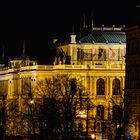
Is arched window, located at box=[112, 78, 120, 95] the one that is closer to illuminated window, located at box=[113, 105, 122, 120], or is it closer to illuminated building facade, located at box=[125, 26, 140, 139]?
illuminated building facade, located at box=[125, 26, 140, 139]

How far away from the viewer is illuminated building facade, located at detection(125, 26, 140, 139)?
469ft

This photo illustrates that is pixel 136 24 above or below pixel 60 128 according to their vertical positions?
above

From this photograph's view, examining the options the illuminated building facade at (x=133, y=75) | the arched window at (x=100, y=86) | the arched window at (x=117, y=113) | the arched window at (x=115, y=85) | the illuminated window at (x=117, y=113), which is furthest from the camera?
the arched window at (x=100, y=86)

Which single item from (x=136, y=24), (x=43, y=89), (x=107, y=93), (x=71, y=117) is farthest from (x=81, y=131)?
(x=107, y=93)

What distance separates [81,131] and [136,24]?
529 inches

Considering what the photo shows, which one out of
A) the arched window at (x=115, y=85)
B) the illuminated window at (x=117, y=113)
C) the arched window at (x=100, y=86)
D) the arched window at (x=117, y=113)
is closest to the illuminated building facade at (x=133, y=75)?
the illuminated window at (x=117, y=113)

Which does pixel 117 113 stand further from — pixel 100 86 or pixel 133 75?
pixel 100 86

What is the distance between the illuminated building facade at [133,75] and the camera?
469ft

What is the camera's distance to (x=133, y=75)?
148 metres

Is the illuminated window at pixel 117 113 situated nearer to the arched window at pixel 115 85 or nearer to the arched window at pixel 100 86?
the arched window at pixel 115 85

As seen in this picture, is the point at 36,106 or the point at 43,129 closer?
the point at 43,129

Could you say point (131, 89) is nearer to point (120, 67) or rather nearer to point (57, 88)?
point (57, 88)

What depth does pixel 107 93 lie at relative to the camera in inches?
7539

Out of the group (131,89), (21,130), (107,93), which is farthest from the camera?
(107,93)
